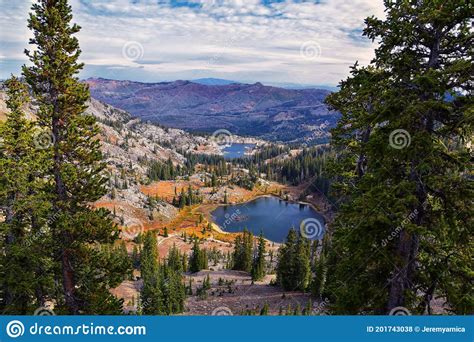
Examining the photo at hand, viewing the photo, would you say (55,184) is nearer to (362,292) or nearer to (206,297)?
(362,292)

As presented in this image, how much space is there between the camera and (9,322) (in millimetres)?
7953

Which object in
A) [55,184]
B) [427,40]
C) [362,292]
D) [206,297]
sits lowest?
[206,297]

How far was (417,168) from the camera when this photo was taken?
9.31 meters

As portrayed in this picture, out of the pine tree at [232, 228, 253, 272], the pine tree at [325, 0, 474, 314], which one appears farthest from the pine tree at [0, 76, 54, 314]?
the pine tree at [232, 228, 253, 272]

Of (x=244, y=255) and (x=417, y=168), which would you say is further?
(x=244, y=255)

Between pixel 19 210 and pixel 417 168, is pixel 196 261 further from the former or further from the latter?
pixel 417 168

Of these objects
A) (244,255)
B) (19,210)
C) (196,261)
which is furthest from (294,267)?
(19,210)

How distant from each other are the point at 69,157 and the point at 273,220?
159 m

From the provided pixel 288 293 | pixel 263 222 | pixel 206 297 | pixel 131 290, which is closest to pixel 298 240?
A: pixel 288 293

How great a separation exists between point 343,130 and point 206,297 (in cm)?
5767

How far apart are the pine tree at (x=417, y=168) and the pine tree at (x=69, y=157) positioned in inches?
467

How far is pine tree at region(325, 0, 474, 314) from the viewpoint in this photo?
9.30 m

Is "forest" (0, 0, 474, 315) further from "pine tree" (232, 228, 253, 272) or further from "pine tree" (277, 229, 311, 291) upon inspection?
"pine tree" (232, 228, 253, 272)

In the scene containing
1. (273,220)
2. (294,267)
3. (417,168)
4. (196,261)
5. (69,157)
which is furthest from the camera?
(273,220)
